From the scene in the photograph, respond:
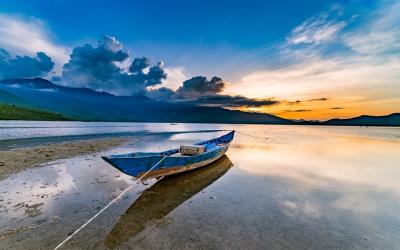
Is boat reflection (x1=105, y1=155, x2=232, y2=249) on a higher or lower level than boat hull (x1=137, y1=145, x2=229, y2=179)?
lower

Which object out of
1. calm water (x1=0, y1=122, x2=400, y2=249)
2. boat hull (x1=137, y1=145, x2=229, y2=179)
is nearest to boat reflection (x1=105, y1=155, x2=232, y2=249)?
calm water (x1=0, y1=122, x2=400, y2=249)

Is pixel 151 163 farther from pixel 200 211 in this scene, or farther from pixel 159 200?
pixel 200 211

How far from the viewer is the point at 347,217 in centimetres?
965

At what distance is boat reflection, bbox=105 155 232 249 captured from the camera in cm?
752

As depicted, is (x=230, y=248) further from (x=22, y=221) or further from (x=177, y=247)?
(x=22, y=221)

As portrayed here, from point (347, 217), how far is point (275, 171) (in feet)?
28.2

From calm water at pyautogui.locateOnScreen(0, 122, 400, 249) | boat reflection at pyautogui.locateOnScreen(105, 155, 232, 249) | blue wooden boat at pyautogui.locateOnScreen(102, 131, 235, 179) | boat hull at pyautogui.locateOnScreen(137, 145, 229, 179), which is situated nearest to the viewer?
calm water at pyautogui.locateOnScreen(0, 122, 400, 249)

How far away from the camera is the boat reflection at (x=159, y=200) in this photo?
7520 mm

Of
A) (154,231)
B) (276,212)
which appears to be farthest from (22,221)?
(276,212)

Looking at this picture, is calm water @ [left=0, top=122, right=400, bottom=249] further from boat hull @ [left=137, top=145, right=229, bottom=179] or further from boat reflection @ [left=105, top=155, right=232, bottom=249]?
boat hull @ [left=137, top=145, right=229, bottom=179]

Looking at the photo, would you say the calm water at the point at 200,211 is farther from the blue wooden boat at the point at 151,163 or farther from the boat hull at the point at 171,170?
the blue wooden boat at the point at 151,163

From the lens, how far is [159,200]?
425 inches

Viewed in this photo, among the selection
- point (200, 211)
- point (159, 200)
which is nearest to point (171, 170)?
point (159, 200)

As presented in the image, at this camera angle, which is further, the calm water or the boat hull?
the boat hull
